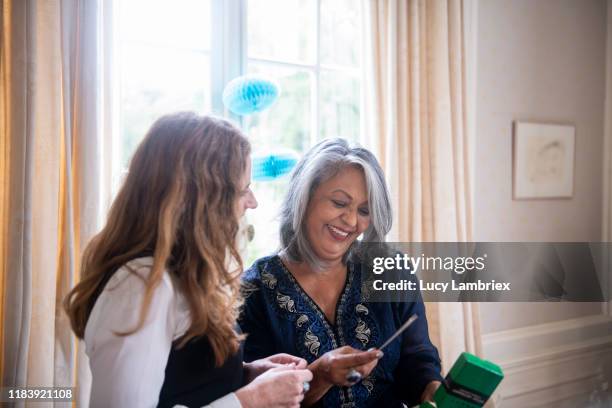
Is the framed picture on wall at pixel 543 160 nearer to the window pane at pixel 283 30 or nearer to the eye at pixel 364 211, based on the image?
the window pane at pixel 283 30

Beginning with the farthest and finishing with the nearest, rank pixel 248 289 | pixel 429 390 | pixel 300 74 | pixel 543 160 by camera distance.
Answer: pixel 543 160
pixel 300 74
pixel 248 289
pixel 429 390

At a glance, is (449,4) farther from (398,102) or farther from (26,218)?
(26,218)

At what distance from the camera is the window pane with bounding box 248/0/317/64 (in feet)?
7.76

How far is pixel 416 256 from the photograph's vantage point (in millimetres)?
2494

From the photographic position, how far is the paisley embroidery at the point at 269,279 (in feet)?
5.42

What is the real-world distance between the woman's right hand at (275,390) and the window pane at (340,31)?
1.77 metres

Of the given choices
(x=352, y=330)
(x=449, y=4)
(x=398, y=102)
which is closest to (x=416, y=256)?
(x=398, y=102)

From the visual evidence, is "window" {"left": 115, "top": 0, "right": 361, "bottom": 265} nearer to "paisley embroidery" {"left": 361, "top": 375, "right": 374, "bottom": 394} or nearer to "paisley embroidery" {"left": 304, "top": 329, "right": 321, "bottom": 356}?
"paisley embroidery" {"left": 304, "top": 329, "right": 321, "bottom": 356}

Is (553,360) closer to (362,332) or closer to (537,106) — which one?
(537,106)

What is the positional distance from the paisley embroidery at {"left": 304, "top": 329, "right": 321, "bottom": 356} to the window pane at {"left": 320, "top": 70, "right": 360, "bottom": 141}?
3.98ft

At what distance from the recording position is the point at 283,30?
7.97ft

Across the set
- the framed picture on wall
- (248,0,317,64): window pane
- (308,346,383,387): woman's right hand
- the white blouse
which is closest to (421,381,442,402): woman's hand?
(308,346,383,387): woman's right hand

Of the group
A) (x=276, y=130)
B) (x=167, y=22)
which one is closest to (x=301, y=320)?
(x=276, y=130)

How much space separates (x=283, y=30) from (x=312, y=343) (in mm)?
1504
